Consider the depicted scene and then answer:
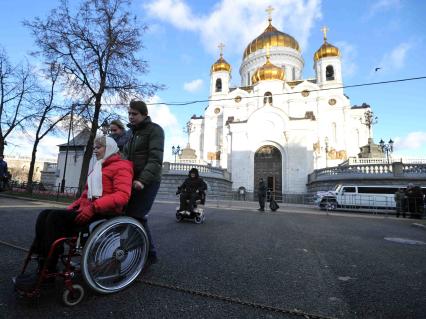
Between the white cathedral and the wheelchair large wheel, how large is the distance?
2908 centimetres

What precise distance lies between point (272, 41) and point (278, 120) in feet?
67.7

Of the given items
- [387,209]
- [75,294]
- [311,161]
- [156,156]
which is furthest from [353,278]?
[311,161]

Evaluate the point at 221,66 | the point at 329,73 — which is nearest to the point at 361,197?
the point at 329,73

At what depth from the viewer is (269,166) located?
112 feet

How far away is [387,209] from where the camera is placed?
57.6 feet

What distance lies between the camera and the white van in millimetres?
17594

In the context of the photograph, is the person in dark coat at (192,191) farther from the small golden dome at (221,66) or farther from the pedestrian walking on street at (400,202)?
the small golden dome at (221,66)

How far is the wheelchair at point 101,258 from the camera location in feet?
6.73

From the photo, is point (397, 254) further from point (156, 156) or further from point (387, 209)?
point (387, 209)

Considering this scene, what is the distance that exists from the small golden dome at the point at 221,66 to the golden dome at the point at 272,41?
5.09 meters

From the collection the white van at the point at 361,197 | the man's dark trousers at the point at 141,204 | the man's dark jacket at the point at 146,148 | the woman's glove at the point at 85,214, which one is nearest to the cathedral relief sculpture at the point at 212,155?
the white van at the point at 361,197

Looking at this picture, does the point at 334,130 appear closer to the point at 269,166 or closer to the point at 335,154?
the point at 335,154

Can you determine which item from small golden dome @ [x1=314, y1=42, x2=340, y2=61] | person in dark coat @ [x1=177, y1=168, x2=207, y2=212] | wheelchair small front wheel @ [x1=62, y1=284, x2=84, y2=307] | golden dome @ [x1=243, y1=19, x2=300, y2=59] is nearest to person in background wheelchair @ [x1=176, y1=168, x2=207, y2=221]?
person in dark coat @ [x1=177, y1=168, x2=207, y2=212]

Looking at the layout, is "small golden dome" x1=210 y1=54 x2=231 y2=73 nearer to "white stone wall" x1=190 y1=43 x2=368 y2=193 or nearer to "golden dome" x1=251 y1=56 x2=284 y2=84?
"white stone wall" x1=190 y1=43 x2=368 y2=193
